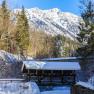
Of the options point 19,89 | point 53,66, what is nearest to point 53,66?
point 53,66

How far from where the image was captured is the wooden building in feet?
120

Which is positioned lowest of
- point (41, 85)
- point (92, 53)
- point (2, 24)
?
point (41, 85)

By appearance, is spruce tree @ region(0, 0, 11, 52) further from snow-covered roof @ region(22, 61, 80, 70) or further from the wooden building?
the wooden building

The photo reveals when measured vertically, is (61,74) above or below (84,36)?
below

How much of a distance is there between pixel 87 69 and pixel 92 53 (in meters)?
2.05

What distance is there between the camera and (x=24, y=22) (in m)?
71.6

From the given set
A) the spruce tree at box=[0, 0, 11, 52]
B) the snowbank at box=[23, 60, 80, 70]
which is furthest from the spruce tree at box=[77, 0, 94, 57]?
the spruce tree at box=[0, 0, 11, 52]

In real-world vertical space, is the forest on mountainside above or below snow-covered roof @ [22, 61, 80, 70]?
above

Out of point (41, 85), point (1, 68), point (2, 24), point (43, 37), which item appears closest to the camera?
point (41, 85)

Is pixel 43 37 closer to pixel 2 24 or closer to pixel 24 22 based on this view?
pixel 24 22

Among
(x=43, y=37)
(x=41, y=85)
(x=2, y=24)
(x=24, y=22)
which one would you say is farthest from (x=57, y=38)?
(x=41, y=85)

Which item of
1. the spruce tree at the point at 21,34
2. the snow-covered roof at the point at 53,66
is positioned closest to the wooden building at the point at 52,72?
the snow-covered roof at the point at 53,66

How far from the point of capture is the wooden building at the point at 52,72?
3647 cm

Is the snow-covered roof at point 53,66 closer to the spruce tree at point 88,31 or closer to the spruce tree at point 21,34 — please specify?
the spruce tree at point 88,31
